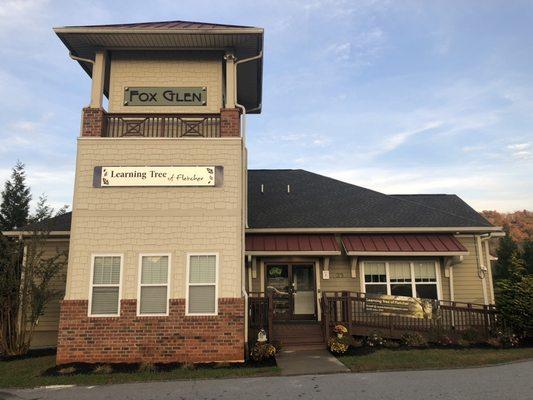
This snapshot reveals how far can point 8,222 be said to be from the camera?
31344mm

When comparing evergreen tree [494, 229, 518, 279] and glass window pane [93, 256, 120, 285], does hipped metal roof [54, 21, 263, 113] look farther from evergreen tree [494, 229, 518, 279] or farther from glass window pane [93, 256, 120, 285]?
evergreen tree [494, 229, 518, 279]

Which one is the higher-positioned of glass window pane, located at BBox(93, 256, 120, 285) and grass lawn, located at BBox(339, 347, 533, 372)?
glass window pane, located at BBox(93, 256, 120, 285)

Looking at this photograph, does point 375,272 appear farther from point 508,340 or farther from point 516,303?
point 508,340

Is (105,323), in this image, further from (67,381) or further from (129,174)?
(129,174)

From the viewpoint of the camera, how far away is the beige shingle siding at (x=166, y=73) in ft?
39.4

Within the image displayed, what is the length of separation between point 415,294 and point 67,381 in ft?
33.8

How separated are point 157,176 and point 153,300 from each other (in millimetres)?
2988

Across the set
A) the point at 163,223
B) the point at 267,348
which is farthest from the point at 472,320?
the point at 163,223

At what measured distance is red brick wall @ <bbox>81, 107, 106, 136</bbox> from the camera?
10727mm

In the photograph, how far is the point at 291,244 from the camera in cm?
1339

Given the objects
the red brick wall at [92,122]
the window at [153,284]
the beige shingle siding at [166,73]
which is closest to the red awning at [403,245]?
the window at [153,284]

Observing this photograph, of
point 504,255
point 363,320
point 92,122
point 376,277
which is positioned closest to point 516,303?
point 376,277

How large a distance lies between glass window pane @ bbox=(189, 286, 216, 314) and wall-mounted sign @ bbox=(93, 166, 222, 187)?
2.53m

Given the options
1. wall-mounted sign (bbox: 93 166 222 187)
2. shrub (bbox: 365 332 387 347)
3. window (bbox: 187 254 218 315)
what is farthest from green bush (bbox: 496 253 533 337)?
wall-mounted sign (bbox: 93 166 222 187)
